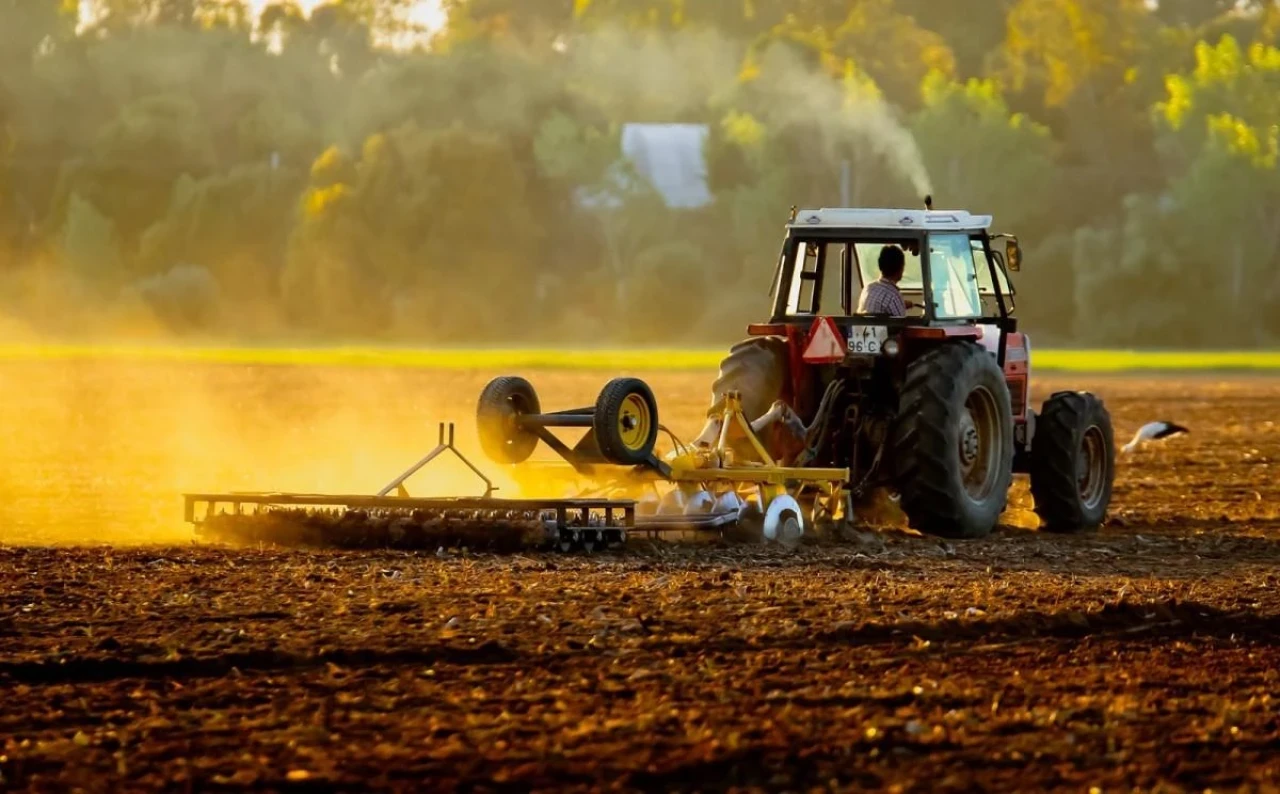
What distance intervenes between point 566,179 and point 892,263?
206ft

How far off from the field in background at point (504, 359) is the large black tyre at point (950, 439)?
1217 inches

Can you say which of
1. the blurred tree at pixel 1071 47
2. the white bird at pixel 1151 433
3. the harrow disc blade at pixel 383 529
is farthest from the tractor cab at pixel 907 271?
the blurred tree at pixel 1071 47

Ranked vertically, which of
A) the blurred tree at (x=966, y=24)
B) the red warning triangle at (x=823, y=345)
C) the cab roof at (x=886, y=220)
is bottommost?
the red warning triangle at (x=823, y=345)

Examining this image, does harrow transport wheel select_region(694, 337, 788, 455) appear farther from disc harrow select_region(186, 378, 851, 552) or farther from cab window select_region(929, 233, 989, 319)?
cab window select_region(929, 233, 989, 319)

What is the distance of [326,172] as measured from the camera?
7925 cm

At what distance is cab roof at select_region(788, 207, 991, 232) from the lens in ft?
53.6

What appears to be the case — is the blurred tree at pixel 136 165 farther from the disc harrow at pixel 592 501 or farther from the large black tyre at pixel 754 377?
the disc harrow at pixel 592 501

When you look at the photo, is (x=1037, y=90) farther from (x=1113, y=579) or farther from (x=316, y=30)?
(x=1113, y=579)

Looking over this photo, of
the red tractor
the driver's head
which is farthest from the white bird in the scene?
the driver's head

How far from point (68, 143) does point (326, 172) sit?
8.47 metres

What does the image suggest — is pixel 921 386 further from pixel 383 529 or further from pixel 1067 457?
pixel 383 529

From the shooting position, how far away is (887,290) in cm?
1606

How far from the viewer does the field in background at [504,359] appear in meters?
48.2

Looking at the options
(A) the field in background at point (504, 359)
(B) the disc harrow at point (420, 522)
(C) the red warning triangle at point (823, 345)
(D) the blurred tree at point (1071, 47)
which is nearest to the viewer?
(B) the disc harrow at point (420, 522)
